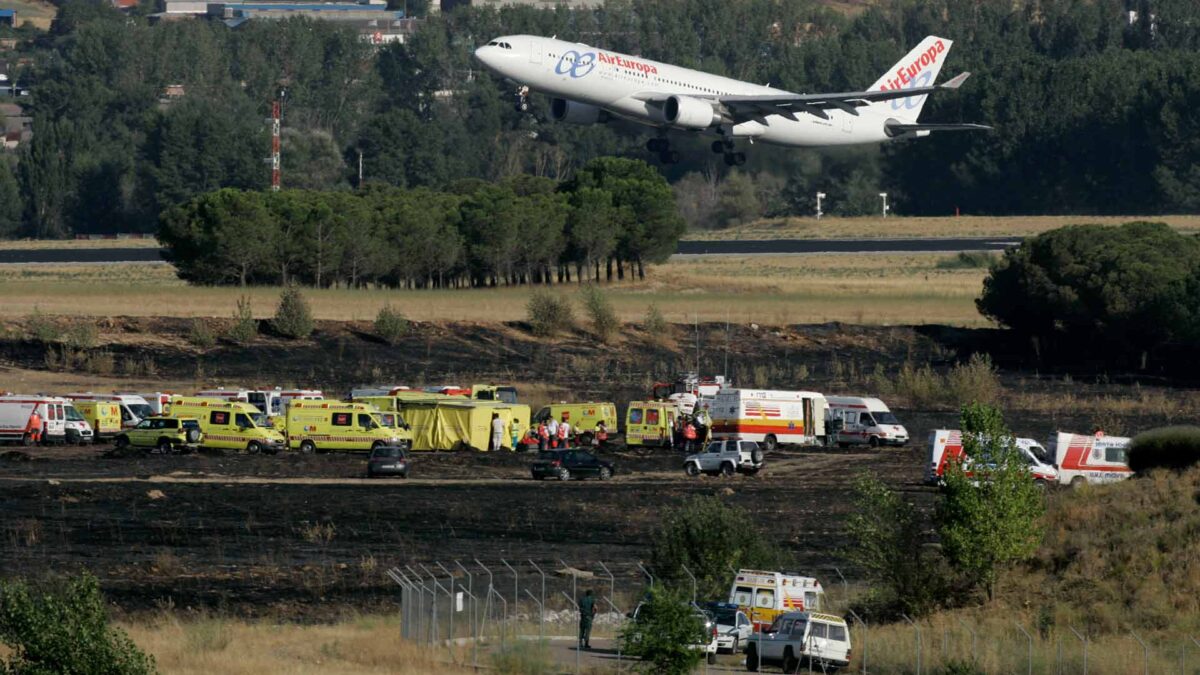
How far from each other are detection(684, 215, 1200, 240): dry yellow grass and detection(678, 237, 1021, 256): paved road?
85.3 inches

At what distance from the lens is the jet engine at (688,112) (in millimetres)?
86062

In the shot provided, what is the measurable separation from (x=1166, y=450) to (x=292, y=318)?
40.8 meters

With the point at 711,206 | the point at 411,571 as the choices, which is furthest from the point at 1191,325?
the point at 711,206

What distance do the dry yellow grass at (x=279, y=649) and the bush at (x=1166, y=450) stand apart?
61.8ft

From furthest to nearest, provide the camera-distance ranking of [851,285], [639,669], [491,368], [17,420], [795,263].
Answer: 1. [795,263]
2. [851,285]
3. [491,368]
4. [17,420]
5. [639,669]

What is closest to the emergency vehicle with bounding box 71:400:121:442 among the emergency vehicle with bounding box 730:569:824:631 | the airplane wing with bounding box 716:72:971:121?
the emergency vehicle with bounding box 730:569:824:631

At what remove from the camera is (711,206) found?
157 metres

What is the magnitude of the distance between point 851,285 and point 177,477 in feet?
201

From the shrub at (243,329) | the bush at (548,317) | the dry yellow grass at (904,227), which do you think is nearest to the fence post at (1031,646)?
the shrub at (243,329)

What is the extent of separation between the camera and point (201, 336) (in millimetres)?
77438

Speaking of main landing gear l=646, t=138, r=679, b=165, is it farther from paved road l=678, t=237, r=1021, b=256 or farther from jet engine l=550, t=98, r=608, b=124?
paved road l=678, t=237, r=1021, b=256

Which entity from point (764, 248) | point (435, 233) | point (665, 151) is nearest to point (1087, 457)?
point (665, 151)

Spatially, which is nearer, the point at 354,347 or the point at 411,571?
the point at 411,571

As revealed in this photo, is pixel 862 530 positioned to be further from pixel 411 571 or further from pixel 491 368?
pixel 491 368
